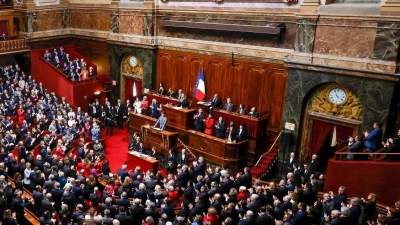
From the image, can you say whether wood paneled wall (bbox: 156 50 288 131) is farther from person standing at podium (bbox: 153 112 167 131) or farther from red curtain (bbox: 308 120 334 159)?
person standing at podium (bbox: 153 112 167 131)

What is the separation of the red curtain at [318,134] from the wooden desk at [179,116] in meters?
4.30

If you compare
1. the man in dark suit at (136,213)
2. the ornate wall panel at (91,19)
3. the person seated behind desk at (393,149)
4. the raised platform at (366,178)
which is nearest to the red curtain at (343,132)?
the raised platform at (366,178)

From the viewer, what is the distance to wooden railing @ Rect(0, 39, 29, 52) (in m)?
17.7

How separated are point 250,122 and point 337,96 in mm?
2837

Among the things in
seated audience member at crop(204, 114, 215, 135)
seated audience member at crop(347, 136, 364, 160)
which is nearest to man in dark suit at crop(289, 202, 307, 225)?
seated audience member at crop(347, 136, 364, 160)

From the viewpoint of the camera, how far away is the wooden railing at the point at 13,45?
17719 mm

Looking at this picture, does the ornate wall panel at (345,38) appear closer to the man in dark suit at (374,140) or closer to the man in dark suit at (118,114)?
the man in dark suit at (374,140)

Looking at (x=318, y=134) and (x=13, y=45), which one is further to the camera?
(x=13, y=45)

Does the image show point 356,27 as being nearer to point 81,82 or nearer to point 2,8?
point 81,82

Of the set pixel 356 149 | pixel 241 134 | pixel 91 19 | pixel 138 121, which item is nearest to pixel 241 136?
pixel 241 134

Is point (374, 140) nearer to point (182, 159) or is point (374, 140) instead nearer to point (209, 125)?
point (209, 125)

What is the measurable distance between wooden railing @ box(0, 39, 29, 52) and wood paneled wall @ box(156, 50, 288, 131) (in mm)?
7260

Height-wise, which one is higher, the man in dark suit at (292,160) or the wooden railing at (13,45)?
the wooden railing at (13,45)

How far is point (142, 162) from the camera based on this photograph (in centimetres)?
1216
